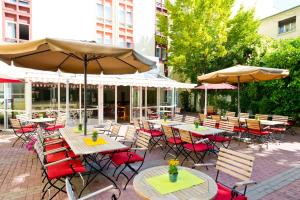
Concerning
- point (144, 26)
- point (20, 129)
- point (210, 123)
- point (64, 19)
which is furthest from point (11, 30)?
point (210, 123)

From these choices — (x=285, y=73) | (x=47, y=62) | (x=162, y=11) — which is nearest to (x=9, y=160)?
(x=47, y=62)

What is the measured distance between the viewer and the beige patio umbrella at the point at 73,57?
392 centimetres

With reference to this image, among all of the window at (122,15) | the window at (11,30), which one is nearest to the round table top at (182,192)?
the window at (11,30)

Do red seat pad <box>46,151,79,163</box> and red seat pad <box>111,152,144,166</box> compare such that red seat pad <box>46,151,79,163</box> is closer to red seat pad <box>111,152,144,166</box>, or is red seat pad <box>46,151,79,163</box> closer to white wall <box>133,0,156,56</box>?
red seat pad <box>111,152,144,166</box>

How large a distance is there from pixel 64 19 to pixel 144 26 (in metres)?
6.94

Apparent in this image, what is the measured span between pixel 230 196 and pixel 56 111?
10930 mm

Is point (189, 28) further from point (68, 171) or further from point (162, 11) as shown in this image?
point (68, 171)

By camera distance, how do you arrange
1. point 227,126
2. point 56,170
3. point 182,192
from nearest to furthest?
point 182,192, point 56,170, point 227,126

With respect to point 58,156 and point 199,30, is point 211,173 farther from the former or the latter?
point 199,30

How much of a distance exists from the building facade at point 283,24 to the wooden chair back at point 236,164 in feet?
70.8

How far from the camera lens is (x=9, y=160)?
6.54 meters

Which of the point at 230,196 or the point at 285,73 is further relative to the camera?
the point at 285,73

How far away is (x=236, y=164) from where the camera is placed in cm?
378

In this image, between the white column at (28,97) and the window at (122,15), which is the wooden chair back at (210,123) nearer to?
the white column at (28,97)
